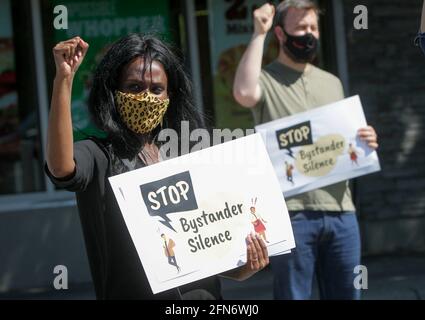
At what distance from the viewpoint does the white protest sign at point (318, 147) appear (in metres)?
4.09

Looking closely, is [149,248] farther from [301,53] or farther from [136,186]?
[301,53]

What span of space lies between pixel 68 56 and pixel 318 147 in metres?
2.06

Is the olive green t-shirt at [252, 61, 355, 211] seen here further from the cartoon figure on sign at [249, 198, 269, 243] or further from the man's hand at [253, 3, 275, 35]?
the cartoon figure on sign at [249, 198, 269, 243]

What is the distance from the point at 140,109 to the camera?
2.56 metres

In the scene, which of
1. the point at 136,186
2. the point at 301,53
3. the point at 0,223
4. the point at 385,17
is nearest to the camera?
the point at 136,186

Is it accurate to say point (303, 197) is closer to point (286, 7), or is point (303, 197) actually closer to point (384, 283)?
point (286, 7)

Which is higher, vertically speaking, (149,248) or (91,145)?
(91,145)

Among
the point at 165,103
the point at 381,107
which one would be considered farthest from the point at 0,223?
the point at 165,103

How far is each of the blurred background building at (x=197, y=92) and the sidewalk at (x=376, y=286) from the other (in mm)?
121

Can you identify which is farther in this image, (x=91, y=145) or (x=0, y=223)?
(x=0, y=223)

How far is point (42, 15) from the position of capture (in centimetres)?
693

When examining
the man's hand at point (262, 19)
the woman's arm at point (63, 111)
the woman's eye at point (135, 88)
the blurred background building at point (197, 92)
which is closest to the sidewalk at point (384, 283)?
the blurred background building at point (197, 92)
